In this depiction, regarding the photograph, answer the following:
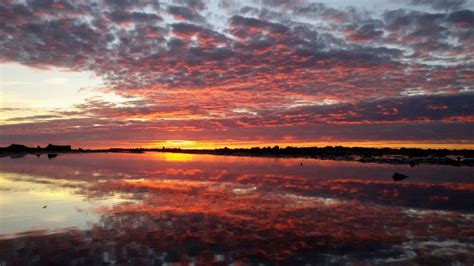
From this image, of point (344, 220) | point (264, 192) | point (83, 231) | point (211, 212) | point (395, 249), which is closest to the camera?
point (395, 249)

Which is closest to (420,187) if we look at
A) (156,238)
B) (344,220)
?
(344,220)

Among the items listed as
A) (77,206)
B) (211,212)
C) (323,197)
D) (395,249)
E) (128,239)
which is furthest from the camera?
(323,197)

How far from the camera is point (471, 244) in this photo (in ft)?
48.5

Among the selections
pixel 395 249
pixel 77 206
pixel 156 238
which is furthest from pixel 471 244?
pixel 77 206

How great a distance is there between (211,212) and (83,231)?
6875 mm

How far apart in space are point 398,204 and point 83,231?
1759cm

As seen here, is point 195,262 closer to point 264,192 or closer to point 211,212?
point 211,212

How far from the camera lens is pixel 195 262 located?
12.9 meters

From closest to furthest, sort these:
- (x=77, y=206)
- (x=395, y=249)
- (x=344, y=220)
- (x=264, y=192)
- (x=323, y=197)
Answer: (x=395, y=249)
(x=344, y=220)
(x=77, y=206)
(x=323, y=197)
(x=264, y=192)

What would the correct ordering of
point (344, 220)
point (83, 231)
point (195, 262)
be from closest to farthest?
1. point (195, 262)
2. point (83, 231)
3. point (344, 220)

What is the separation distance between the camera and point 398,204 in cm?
2388

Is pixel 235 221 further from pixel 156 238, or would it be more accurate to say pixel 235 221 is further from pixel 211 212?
pixel 156 238

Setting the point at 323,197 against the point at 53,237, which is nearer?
the point at 53,237

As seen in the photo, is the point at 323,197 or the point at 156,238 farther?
the point at 323,197
